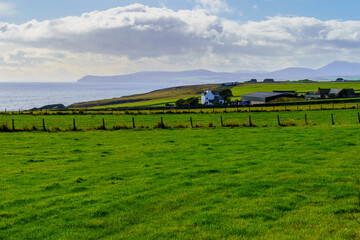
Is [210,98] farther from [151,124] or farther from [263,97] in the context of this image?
[151,124]

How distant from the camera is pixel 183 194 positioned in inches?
448

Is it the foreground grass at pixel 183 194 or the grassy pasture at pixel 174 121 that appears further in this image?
the grassy pasture at pixel 174 121

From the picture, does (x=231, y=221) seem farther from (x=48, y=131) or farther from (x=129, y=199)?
(x=48, y=131)

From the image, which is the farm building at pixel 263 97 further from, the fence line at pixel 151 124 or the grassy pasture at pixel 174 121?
the fence line at pixel 151 124

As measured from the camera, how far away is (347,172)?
1384 cm

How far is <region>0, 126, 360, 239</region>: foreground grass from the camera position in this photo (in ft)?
27.8

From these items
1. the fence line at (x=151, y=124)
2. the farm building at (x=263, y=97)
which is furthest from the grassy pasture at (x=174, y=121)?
the farm building at (x=263, y=97)

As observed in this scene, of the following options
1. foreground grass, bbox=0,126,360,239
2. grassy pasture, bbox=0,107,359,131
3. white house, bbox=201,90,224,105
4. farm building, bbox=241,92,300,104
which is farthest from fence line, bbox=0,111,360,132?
white house, bbox=201,90,224,105

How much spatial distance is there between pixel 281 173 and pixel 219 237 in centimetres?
718

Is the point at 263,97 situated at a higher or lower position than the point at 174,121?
higher

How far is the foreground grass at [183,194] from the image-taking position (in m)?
8.48

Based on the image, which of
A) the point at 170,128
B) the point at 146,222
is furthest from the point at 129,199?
the point at 170,128

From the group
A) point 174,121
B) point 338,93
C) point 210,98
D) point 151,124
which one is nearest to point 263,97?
point 210,98

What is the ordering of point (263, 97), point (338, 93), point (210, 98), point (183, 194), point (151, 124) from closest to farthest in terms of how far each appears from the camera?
point (183, 194)
point (151, 124)
point (263, 97)
point (338, 93)
point (210, 98)
